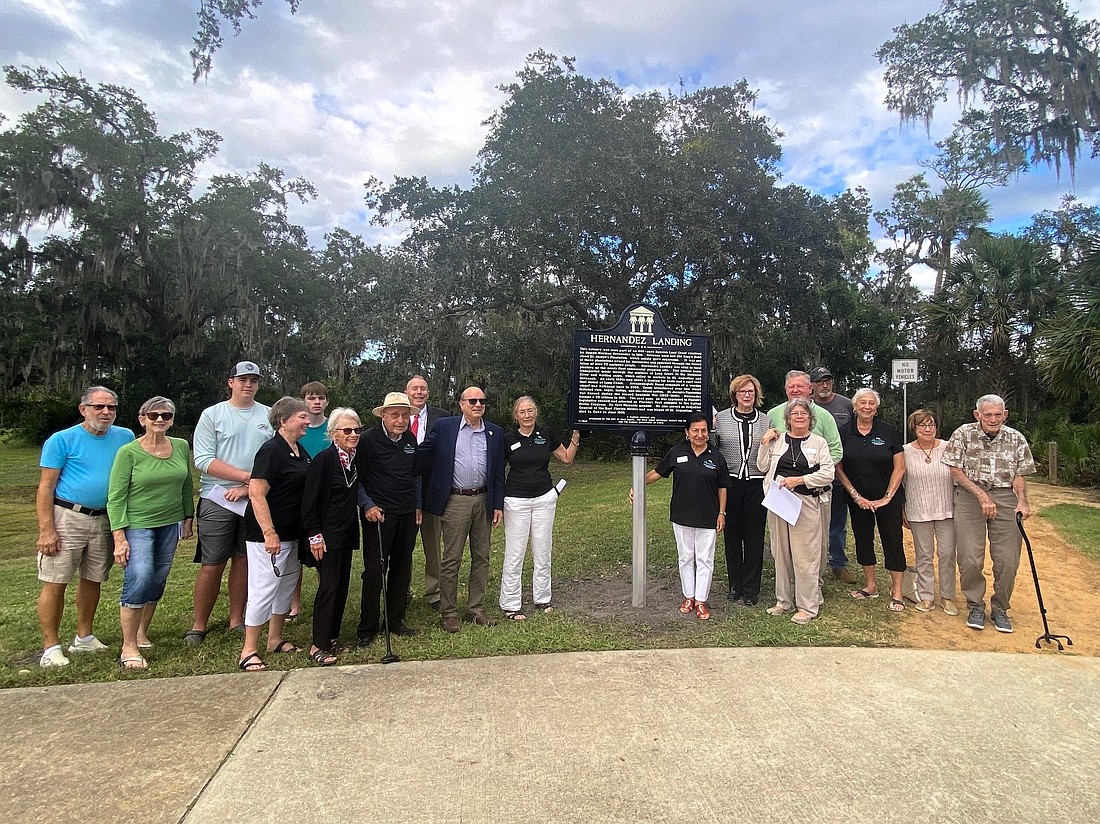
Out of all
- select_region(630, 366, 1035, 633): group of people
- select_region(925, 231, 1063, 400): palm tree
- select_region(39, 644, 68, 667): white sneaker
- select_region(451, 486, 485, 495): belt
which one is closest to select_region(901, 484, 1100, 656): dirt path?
select_region(630, 366, 1035, 633): group of people

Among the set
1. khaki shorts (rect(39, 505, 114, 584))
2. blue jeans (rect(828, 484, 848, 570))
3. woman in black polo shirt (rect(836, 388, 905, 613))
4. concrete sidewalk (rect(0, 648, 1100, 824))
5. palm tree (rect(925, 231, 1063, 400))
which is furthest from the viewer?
palm tree (rect(925, 231, 1063, 400))

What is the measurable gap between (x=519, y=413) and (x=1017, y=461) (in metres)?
3.28

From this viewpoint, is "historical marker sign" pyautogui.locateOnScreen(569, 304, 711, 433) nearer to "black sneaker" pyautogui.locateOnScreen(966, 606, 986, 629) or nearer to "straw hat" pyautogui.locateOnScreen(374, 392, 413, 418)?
"straw hat" pyautogui.locateOnScreen(374, 392, 413, 418)

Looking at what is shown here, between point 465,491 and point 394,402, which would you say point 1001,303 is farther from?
point 394,402

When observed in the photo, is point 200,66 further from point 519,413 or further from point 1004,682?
point 1004,682

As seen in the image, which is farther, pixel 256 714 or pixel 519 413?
pixel 519 413

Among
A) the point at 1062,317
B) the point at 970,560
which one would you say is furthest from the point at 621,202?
the point at 970,560

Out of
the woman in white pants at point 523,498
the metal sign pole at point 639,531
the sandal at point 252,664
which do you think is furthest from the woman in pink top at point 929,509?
the sandal at point 252,664

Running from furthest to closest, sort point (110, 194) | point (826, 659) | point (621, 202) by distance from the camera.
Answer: point (110, 194) → point (621, 202) → point (826, 659)

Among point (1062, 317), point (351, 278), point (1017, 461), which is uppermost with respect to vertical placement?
point (351, 278)

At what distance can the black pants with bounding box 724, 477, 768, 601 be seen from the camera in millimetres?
5012

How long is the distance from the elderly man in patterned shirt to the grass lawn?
0.64 m

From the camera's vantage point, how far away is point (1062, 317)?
36.2 feet

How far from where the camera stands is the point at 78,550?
3922 mm
